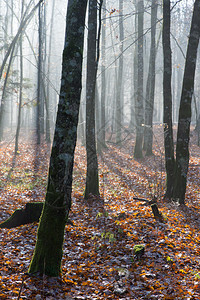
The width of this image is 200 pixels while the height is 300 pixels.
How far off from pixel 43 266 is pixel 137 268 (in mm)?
1871

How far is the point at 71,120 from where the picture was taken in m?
4.31

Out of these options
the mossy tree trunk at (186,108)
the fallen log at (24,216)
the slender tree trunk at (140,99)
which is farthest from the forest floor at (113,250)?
the slender tree trunk at (140,99)

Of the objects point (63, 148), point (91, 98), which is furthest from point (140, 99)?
point (63, 148)

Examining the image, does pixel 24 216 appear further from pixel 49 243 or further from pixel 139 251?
pixel 139 251

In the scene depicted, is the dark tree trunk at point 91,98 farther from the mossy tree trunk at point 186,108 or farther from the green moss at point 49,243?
the green moss at point 49,243

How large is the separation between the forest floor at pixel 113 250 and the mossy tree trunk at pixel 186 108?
0.78m

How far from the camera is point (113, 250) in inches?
233

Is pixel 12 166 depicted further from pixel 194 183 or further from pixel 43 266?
pixel 43 266

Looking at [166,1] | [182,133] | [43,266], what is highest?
[166,1]

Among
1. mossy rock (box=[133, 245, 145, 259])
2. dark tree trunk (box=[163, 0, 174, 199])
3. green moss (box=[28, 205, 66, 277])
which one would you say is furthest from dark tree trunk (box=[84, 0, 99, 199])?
green moss (box=[28, 205, 66, 277])

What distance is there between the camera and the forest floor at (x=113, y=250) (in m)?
4.36

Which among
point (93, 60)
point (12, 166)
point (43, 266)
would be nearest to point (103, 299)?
point (43, 266)

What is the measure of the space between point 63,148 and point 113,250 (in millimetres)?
2981

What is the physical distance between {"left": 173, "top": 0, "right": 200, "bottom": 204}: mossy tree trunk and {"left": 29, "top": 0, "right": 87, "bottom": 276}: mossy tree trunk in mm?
4761
